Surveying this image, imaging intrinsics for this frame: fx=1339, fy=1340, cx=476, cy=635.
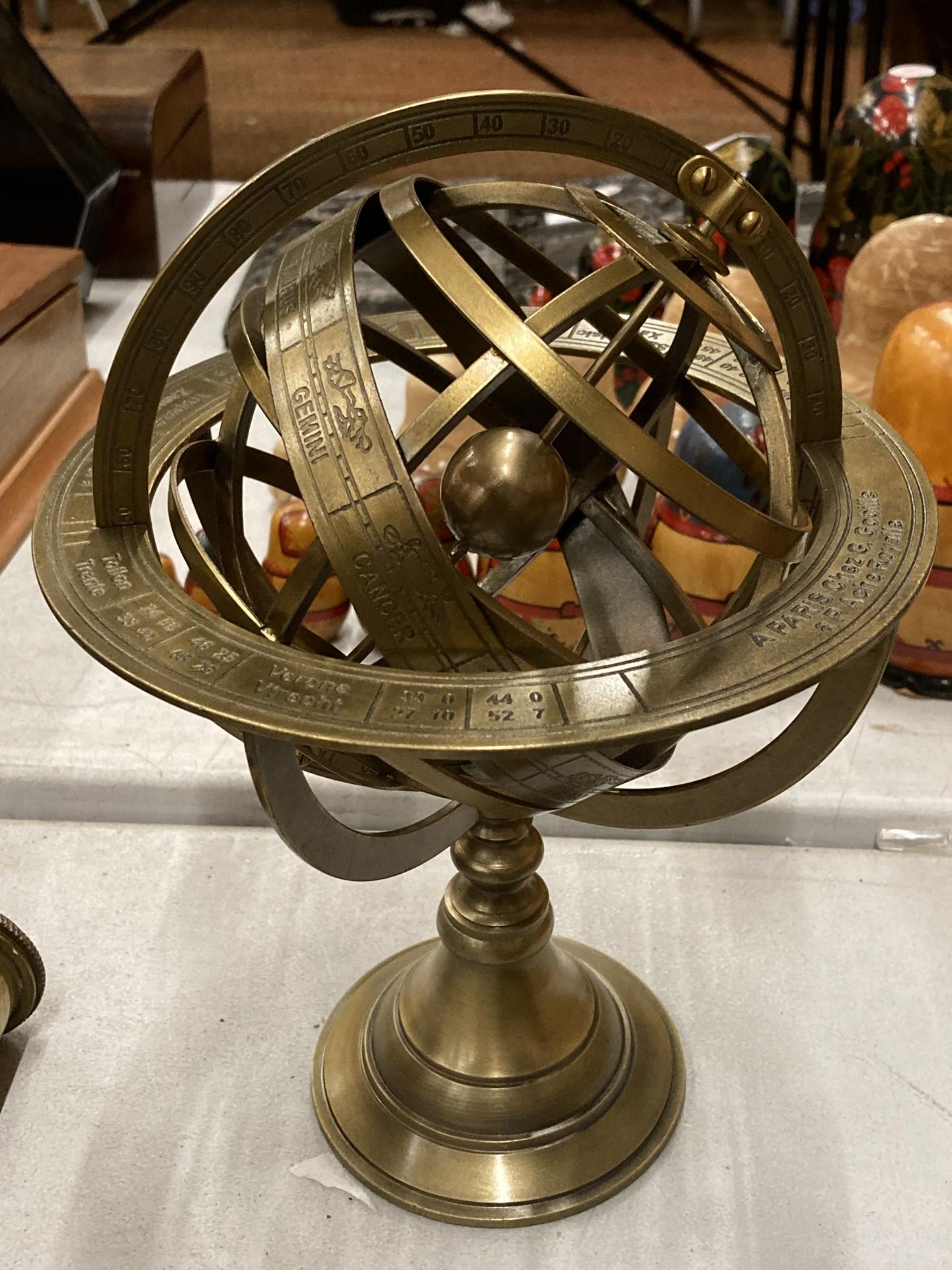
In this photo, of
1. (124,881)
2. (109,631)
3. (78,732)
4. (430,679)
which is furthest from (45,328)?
(430,679)

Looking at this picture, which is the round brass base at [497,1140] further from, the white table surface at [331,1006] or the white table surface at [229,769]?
the white table surface at [229,769]

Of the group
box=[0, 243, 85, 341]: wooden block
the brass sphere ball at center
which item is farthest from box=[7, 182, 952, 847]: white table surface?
the brass sphere ball at center

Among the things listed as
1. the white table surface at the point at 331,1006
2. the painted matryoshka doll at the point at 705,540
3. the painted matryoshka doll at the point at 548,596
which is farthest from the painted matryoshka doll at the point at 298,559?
the painted matryoshka doll at the point at 705,540

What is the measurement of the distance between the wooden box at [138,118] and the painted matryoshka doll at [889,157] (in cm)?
128

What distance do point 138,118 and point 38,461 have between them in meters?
0.90

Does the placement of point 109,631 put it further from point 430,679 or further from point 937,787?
point 937,787

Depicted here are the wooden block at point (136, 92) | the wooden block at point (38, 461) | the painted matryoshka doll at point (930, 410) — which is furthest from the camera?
the wooden block at point (136, 92)

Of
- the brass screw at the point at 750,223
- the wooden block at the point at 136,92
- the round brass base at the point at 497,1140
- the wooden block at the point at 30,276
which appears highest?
the brass screw at the point at 750,223

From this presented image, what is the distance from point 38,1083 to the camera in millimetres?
1215

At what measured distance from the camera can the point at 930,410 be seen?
150 centimetres

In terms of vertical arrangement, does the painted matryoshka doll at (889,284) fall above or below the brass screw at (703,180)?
below

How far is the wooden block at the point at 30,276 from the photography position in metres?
1.92

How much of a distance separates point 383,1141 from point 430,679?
54 centimetres

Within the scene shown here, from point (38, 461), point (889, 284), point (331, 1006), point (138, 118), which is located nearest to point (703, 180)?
point (331, 1006)
